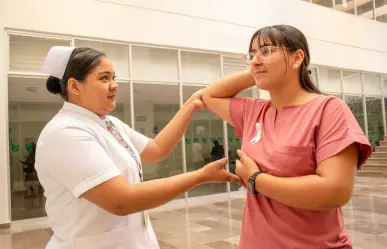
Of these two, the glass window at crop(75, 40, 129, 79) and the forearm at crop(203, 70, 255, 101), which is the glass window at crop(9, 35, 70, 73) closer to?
the glass window at crop(75, 40, 129, 79)

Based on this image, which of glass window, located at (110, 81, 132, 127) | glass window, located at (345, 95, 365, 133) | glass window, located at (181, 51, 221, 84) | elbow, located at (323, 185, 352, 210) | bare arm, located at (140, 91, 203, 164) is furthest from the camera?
glass window, located at (345, 95, 365, 133)

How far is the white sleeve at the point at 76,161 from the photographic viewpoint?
1.20 m

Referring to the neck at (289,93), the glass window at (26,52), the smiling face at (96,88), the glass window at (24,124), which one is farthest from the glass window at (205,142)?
the neck at (289,93)

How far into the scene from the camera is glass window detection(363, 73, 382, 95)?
12984mm

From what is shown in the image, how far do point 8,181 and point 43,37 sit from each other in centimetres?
284

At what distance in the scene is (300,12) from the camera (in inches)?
414

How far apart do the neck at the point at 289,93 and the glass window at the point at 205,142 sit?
7516mm

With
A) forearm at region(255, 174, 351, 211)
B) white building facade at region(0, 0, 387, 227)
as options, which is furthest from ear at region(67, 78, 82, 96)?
white building facade at region(0, 0, 387, 227)

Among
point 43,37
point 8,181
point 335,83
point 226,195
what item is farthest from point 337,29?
point 8,181

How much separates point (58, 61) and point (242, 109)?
32.6 inches

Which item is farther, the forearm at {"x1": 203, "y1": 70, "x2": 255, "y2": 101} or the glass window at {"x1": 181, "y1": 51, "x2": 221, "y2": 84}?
the glass window at {"x1": 181, "y1": 51, "x2": 221, "y2": 84}

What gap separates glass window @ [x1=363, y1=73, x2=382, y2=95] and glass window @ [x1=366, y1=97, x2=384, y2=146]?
28 cm

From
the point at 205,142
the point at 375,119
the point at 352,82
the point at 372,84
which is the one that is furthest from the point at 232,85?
the point at 375,119

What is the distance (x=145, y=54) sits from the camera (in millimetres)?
7914
